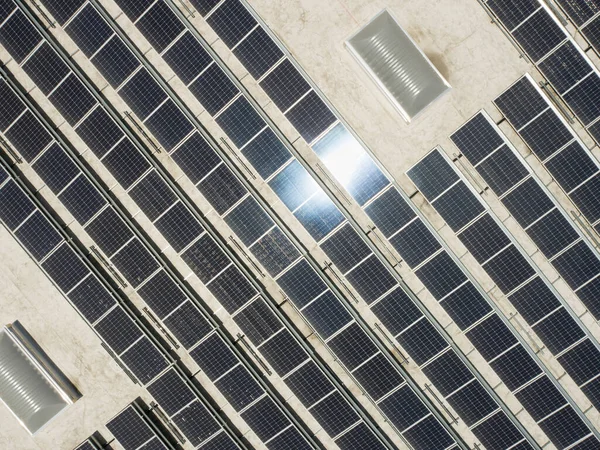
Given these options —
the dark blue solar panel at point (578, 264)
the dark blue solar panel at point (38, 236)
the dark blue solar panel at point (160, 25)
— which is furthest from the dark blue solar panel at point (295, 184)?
the dark blue solar panel at point (578, 264)

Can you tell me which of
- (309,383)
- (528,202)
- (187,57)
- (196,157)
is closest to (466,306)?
(528,202)

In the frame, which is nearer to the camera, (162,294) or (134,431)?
(162,294)

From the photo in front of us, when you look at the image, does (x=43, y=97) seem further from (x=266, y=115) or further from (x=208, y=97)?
(x=266, y=115)

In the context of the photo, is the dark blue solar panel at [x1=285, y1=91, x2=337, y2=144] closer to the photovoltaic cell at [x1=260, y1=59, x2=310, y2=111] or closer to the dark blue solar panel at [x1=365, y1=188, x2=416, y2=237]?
the photovoltaic cell at [x1=260, y1=59, x2=310, y2=111]

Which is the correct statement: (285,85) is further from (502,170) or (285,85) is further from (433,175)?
(502,170)

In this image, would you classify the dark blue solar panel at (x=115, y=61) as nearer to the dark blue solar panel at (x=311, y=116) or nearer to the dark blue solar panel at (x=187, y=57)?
the dark blue solar panel at (x=187, y=57)
